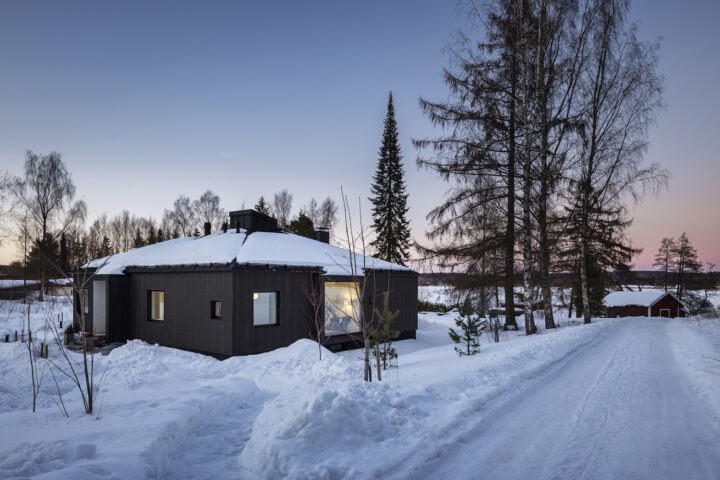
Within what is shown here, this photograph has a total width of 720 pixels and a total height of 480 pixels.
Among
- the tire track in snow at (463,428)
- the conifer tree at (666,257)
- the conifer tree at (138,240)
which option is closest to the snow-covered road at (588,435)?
the tire track in snow at (463,428)

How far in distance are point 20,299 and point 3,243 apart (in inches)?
167

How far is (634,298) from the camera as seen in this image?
31.3 meters

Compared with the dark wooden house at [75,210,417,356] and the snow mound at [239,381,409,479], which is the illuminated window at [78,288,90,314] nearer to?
the dark wooden house at [75,210,417,356]

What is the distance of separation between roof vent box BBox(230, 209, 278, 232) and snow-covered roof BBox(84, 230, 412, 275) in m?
0.67

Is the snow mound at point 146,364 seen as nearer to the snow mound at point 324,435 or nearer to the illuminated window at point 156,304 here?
the illuminated window at point 156,304

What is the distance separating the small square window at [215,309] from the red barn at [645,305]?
105 feet

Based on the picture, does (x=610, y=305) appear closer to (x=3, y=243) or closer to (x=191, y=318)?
(x=191, y=318)

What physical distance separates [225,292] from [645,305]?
1391 inches

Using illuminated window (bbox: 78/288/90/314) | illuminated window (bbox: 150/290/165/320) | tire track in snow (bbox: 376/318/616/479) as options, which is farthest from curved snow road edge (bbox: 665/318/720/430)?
illuminated window (bbox: 150/290/165/320)

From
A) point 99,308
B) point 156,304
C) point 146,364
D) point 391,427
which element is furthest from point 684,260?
point 99,308

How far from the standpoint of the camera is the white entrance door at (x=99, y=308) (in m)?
14.1

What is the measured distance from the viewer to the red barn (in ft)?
100

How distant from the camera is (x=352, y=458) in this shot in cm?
319

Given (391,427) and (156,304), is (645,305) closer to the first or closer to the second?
(391,427)
